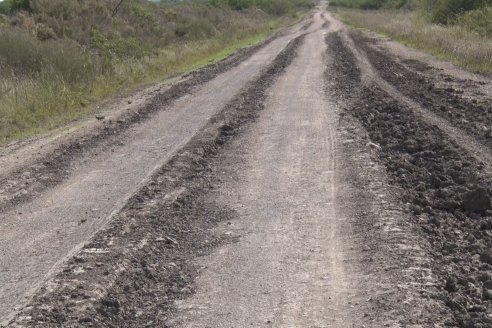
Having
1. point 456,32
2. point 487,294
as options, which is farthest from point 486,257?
point 456,32

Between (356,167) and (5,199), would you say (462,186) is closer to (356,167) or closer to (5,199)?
(356,167)

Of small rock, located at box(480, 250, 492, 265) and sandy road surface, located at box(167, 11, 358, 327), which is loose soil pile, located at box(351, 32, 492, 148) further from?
small rock, located at box(480, 250, 492, 265)

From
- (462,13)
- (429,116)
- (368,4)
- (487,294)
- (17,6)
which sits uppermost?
(368,4)

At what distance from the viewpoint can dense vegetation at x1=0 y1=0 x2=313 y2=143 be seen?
1217cm

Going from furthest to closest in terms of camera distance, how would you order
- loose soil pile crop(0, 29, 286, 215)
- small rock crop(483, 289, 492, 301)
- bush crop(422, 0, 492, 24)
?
1. bush crop(422, 0, 492, 24)
2. loose soil pile crop(0, 29, 286, 215)
3. small rock crop(483, 289, 492, 301)

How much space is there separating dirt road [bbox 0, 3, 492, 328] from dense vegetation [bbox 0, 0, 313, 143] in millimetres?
3282

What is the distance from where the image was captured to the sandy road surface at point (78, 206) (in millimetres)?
4626

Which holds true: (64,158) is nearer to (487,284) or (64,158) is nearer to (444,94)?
(487,284)

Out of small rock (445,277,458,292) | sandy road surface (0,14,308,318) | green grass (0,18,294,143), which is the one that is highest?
green grass (0,18,294,143)

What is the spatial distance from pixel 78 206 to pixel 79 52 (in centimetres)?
1218

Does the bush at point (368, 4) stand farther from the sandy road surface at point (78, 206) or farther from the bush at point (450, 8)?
the sandy road surface at point (78, 206)

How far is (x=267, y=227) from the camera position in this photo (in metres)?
5.23

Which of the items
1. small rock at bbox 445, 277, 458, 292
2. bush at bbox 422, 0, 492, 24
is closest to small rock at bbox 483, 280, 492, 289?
small rock at bbox 445, 277, 458, 292

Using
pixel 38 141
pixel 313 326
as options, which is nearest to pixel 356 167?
pixel 313 326
